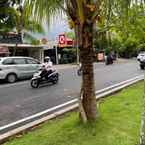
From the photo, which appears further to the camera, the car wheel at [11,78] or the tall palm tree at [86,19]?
the car wheel at [11,78]

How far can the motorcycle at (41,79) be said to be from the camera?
17.0 m

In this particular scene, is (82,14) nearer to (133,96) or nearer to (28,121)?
(28,121)

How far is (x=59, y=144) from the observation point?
255 inches

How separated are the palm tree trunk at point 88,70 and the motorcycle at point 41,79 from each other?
9593 millimetres

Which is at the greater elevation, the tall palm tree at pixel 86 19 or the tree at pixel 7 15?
the tree at pixel 7 15

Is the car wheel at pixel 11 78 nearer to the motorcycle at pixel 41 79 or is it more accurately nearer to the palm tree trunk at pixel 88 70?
the motorcycle at pixel 41 79

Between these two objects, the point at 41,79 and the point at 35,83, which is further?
the point at 41,79

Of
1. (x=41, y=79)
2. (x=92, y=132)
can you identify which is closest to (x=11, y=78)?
(x=41, y=79)

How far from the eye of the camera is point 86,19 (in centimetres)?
688

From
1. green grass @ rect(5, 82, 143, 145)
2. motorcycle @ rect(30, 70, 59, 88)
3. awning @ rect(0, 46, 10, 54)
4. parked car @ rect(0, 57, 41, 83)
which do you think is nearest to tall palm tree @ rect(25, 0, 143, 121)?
green grass @ rect(5, 82, 143, 145)

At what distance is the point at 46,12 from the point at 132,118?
3576mm

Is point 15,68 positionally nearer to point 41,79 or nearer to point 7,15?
point 41,79

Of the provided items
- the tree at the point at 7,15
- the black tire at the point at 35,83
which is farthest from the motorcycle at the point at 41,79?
the tree at the point at 7,15

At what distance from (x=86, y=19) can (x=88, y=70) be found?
3.42 ft
